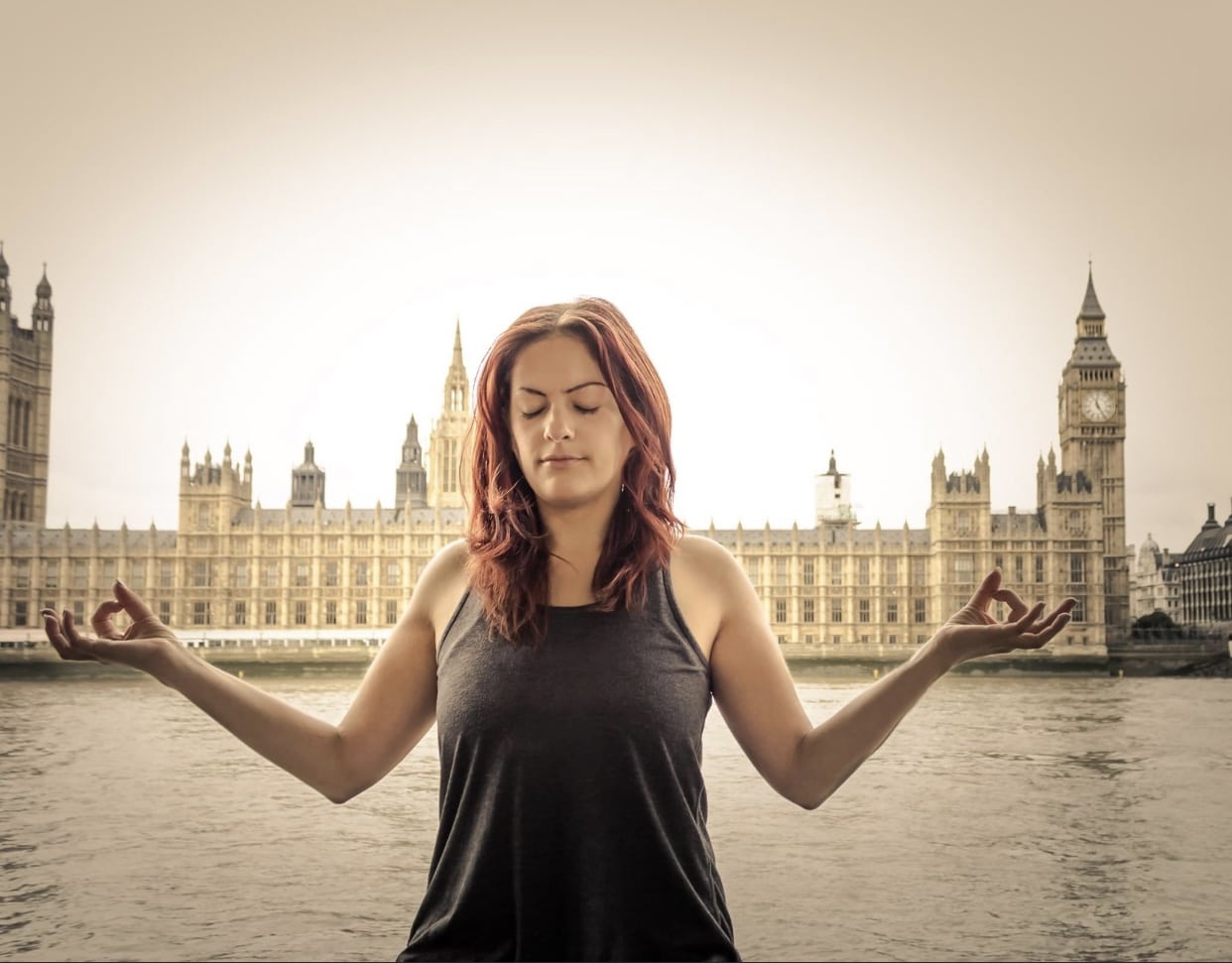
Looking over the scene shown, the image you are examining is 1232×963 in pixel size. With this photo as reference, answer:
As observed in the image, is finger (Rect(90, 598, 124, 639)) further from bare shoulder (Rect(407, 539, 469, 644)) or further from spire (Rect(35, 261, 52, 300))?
spire (Rect(35, 261, 52, 300))

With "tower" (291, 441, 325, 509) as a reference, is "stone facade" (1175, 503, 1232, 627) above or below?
below

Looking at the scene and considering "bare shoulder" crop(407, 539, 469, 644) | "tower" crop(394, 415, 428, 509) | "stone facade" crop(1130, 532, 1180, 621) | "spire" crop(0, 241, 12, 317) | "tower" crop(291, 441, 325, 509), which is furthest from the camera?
"tower" crop(394, 415, 428, 509)

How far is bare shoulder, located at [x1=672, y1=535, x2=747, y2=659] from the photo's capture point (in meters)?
1.20

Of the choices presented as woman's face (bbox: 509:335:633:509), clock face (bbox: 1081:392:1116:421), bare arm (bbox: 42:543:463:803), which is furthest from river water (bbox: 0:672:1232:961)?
clock face (bbox: 1081:392:1116:421)

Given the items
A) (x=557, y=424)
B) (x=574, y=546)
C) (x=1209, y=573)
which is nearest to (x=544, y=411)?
(x=557, y=424)

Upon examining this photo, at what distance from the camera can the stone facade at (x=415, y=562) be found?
3356cm

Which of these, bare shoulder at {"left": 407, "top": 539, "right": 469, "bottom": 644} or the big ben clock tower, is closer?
bare shoulder at {"left": 407, "top": 539, "right": 469, "bottom": 644}

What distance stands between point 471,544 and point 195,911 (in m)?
5.04

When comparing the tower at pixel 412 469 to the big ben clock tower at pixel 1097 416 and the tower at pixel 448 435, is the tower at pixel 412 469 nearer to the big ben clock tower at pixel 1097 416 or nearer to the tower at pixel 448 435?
the tower at pixel 448 435

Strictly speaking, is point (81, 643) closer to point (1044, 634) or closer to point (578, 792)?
point (578, 792)

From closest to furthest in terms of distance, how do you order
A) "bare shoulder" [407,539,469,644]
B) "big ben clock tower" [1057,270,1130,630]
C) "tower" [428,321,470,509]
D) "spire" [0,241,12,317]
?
1. "bare shoulder" [407,539,469,644]
2. "spire" [0,241,12,317]
3. "big ben clock tower" [1057,270,1130,630]
4. "tower" [428,321,470,509]

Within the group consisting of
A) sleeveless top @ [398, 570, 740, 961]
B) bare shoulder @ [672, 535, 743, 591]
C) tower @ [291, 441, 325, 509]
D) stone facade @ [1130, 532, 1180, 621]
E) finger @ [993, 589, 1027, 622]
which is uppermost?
tower @ [291, 441, 325, 509]

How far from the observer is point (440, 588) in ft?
4.09

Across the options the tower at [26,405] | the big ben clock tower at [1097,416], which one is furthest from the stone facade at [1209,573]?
the tower at [26,405]
